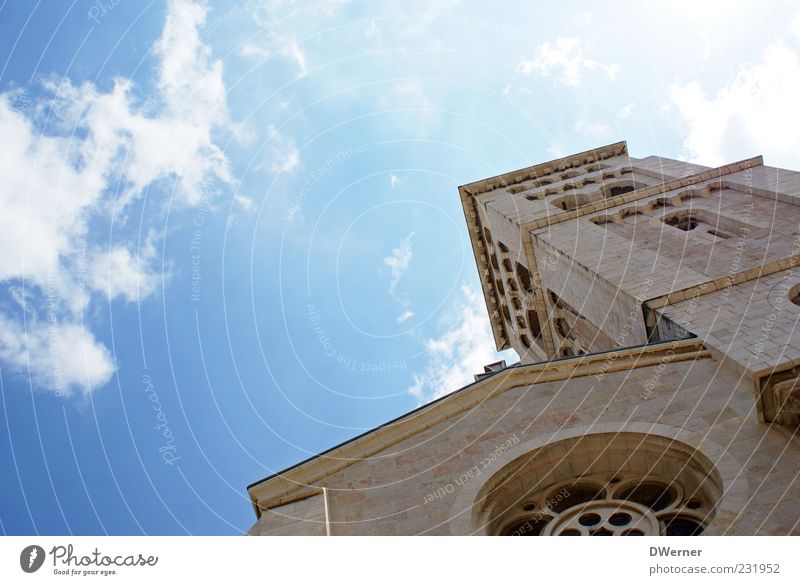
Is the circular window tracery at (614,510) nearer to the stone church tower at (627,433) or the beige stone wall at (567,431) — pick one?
the stone church tower at (627,433)

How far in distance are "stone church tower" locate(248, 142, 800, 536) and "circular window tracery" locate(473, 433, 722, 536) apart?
0.03 m

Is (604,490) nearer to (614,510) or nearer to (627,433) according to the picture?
(614,510)

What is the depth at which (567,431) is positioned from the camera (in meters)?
14.8

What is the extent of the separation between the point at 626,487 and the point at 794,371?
4528 millimetres

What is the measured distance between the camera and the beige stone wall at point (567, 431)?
11.5 meters

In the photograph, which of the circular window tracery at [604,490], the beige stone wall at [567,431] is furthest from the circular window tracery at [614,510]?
the beige stone wall at [567,431]

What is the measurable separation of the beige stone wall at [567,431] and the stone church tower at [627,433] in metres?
0.04

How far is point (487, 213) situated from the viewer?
135 ft

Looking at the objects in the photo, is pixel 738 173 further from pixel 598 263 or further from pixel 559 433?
pixel 559 433

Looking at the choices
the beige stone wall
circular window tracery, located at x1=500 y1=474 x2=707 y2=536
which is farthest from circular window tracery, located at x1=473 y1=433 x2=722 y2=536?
the beige stone wall

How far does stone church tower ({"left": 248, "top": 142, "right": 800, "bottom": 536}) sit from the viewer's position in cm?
1252

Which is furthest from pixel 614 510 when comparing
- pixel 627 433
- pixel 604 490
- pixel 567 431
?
pixel 567 431
